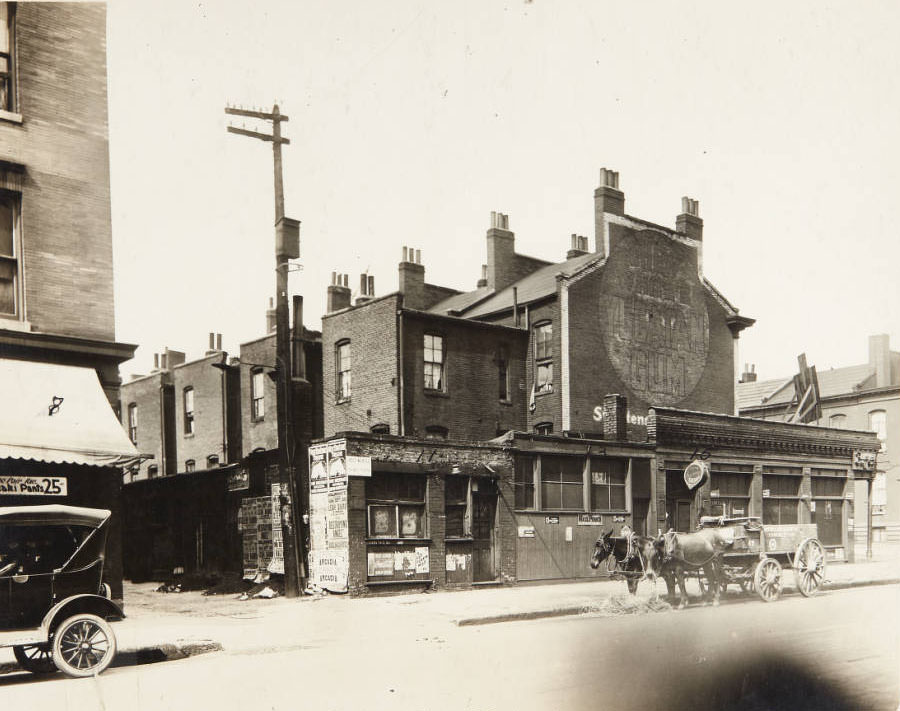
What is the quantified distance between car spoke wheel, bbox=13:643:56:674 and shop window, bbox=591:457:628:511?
643 inches

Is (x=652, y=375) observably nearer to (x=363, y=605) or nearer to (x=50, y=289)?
(x=363, y=605)

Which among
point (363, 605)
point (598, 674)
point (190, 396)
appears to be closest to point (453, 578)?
point (363, 605)

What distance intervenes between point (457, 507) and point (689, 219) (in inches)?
391

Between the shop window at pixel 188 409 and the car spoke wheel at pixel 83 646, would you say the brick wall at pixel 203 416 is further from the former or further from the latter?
the car spoke wheel at pixel 83 646

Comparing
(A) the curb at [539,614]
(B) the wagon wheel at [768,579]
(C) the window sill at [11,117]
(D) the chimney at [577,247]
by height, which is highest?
(D) the chimney at [577,247]

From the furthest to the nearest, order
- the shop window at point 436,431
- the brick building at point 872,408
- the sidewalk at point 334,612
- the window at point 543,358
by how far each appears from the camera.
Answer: the window at point 543,358 < the shop window at point 436,431 < the sidewalk at point 334,612 < the brick building at point 872,408

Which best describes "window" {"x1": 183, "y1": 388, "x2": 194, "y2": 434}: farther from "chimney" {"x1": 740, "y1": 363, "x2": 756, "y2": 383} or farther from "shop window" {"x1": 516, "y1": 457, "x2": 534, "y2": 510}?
"chimney" {"x1": 740, "y1": 363, "x2": 756, "y2": 383}

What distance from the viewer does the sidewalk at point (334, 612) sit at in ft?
39.2

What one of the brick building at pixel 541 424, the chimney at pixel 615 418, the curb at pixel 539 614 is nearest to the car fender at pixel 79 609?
the curb at pixel 539 614

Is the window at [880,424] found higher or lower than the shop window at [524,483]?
higher

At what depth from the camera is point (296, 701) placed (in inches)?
327

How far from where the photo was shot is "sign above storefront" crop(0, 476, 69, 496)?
928cm

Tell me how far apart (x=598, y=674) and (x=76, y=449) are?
6.07 m

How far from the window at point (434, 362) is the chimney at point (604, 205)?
6.26m
